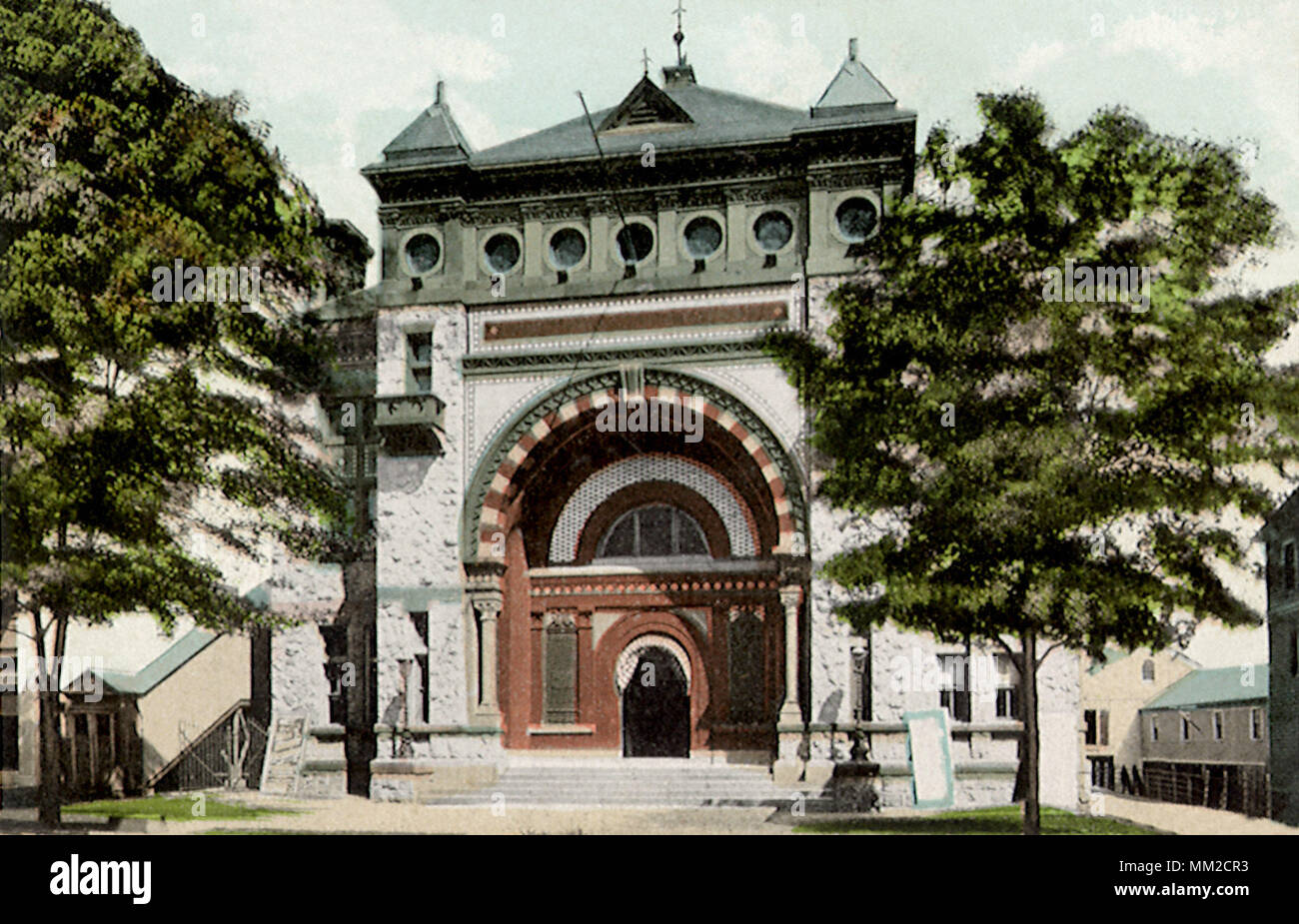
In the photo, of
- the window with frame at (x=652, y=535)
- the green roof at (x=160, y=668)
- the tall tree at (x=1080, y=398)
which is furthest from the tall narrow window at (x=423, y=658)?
the tall tree at (x=1080, y=398)

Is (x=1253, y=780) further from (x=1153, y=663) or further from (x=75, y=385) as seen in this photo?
(x=75, y=385)

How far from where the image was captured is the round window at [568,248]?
22.2m

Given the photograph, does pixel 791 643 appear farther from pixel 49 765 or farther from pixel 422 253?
pixel 49 765

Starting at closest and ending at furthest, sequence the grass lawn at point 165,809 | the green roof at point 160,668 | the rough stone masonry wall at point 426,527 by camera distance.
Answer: the grass lawn at point 165,809 → the green roof at point 160,668 → the rough stone masonry wall at point 426,527

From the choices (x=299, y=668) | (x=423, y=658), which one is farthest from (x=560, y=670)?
(x=299, y=668)

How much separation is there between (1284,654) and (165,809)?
15.3m

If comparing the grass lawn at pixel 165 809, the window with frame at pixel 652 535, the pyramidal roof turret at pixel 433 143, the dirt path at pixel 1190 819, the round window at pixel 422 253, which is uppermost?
the pyramidal roof turret at pixel 433 143

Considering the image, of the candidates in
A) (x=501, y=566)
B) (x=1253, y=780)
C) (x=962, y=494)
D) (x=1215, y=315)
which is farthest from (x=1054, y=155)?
(x=501, y=566)

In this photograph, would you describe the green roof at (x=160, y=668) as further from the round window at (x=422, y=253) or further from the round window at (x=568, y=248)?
the round window at (x=568, y=248)

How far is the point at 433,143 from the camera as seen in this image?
2211 cm

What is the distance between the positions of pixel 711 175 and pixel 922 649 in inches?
324

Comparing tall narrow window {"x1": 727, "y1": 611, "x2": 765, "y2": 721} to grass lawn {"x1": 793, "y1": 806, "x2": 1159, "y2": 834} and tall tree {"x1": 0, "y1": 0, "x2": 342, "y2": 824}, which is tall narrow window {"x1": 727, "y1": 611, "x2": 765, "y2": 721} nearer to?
grass lawn {"x1": 793, "y1": 806, "x2": 1159, "y2": 834}

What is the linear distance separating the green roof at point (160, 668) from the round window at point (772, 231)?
37.1ft

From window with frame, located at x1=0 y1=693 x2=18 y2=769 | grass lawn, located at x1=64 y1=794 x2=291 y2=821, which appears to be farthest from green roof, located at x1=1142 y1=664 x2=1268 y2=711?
window with frame, located at x1=0 y1=693 x2=18 y2=769
